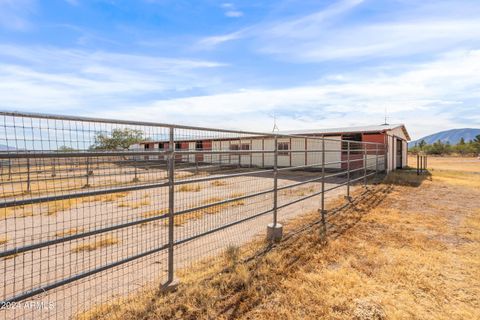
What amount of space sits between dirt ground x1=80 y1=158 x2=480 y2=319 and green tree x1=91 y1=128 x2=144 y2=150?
5.43 feet

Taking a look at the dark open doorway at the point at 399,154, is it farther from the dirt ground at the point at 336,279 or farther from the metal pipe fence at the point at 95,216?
the metal pipe fence at the point at 95,216

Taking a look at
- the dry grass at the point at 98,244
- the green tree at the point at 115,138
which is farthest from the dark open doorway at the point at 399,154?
the green tree at the point at 115,138

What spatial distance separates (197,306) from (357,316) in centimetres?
161

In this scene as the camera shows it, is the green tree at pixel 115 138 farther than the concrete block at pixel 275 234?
No

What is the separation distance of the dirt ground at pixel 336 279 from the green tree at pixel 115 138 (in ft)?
5.43

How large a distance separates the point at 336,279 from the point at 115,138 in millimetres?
3082

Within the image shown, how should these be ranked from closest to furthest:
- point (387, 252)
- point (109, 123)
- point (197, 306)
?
1. point (109, 123)
2. point (197, 306)
3. point (387, 252)

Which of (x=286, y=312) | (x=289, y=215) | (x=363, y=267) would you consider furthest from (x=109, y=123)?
(x=289, y=215)

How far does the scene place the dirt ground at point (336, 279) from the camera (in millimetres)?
2631

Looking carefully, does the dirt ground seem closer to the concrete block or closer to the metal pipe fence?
the concrete block

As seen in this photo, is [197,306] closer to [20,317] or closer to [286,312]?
[286,312]

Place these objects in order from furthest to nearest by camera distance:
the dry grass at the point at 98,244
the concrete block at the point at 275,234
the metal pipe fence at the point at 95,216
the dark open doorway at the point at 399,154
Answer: the dark open doorway at the point at 399,154, the concrete block at the point at 275,234, the dry grass at the point at 98,244, the metal pipe fence at the point at 95,216

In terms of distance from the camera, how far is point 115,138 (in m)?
2.80

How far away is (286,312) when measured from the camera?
260 cm
